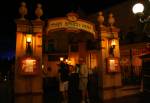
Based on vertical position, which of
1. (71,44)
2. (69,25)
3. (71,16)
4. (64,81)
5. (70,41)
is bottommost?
(64,81)

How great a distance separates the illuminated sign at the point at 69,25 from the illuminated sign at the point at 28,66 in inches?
61.5

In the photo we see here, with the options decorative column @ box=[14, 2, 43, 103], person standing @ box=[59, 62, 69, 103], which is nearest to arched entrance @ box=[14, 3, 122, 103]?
decorative column @ box=[14, 2, 43, 103]

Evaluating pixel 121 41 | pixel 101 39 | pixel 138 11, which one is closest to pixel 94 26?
pixel 101 39

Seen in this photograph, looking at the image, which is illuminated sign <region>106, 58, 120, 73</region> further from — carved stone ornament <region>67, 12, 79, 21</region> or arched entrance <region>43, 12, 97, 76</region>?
carved stone ornament <region>67, 12, 79, 21</region>

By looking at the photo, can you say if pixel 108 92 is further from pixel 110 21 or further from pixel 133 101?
pixel 110 21

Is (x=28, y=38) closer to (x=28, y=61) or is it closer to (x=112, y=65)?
(x=28, y=61)

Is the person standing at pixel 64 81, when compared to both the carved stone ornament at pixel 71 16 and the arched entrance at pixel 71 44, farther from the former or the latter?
the carved stone ornament at pixel 71 16

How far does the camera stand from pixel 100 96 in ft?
34.9

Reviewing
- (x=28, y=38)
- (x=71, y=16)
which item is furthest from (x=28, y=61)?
(x=71, y=16)

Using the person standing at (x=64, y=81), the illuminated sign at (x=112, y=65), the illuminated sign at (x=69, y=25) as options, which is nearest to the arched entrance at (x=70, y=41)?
the illuminated sign at (x=69, y=25)

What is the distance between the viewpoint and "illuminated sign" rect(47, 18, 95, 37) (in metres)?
9.48

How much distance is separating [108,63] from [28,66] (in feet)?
12.8

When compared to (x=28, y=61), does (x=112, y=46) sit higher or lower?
higher

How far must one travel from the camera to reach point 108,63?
35.0ft
